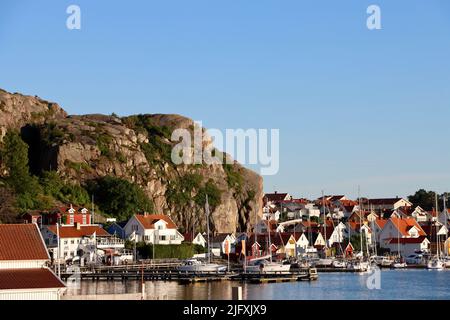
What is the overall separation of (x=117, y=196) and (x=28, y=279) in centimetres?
6499

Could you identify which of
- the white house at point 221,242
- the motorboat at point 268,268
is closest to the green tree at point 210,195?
the white house at point 221,242

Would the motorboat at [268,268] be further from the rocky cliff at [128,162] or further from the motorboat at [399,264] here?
the rocky cliff at [128,162]

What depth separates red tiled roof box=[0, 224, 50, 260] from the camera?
35.4 m

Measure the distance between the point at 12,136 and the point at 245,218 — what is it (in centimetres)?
3579

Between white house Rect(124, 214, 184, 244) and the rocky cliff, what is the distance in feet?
34.1

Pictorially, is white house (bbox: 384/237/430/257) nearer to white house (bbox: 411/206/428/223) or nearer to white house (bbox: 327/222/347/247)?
white house (bbox: 327/222/347/247)

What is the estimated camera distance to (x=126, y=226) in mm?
92875

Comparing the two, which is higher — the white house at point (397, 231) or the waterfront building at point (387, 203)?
the waterfront building at point (387, 203)

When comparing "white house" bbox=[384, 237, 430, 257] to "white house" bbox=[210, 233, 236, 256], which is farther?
"white house" bbox=[384, 237, 430, 257]

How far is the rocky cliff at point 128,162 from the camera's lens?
102 m

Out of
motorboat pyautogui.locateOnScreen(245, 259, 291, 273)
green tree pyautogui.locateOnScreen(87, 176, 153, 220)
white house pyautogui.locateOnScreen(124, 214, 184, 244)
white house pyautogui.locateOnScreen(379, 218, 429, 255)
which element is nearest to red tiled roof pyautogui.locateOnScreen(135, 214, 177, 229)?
white house pyautogui.locateOnScreen(124, 214, 184, 244)

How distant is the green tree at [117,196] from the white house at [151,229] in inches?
189

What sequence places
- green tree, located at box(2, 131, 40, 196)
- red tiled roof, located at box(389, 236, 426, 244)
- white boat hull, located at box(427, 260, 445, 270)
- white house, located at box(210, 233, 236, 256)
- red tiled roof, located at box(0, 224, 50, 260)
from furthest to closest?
red tiled roof, located at box(389, 236, 426, 244) < white house, located at box(210, 233, 236, 256) < white boat hull, located at box(427, 260, 445, 270) < green tree, located at box(2, 131, 40, 196) < red tiled roof, located at box(0, 224, 50, 260)
